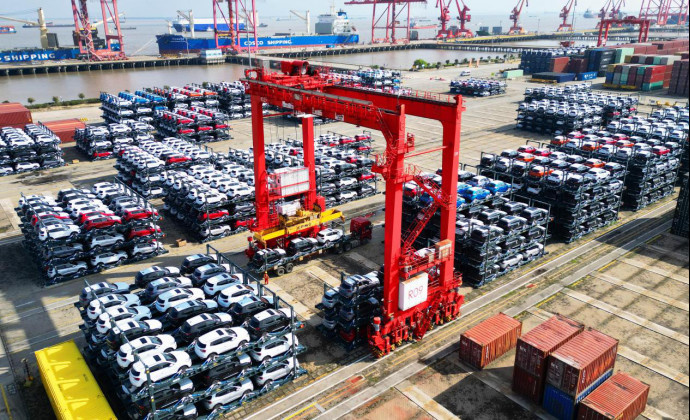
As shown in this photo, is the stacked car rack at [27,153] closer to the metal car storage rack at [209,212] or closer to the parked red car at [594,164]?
the metal car storage rack at [209,212]

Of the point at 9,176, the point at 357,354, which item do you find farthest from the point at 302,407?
the point at 9,176

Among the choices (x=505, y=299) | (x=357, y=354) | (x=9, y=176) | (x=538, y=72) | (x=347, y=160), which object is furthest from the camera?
(x=538, y=72)

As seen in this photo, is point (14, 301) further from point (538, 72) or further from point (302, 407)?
point (538, 72)

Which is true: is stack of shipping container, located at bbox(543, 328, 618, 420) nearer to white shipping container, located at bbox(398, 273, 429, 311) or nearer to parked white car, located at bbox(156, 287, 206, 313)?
white shipping container, located at bbox(398, 273, 429, 311)

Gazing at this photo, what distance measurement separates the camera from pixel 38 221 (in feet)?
111

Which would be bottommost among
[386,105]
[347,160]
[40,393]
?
[40,393]

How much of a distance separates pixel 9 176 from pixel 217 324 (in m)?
44.1

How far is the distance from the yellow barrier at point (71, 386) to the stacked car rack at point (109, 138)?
38.8 metres

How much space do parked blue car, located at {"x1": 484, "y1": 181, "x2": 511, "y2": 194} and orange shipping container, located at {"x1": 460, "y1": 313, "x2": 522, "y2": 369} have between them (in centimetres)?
1242

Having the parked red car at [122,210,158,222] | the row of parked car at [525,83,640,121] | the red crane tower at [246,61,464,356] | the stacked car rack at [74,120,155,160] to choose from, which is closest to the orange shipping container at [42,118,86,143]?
the stacked car rack at [74,120,155,160]

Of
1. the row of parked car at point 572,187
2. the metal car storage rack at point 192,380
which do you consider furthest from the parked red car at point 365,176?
the metal car storage rack at point 192,380

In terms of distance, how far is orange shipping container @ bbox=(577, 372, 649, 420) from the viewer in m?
19.9

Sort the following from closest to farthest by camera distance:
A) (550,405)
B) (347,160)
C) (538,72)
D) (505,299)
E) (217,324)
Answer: (550,405), (217,324), (505,299), (347,160), (538,72)

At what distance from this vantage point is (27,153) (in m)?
55.4
